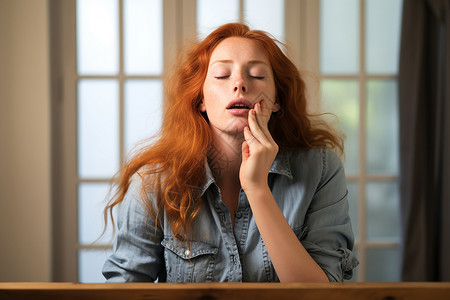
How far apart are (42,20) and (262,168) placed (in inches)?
68.8

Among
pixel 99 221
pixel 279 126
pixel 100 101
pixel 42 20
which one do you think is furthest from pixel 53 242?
pixel 279 126

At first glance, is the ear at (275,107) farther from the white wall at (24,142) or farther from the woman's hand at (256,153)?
the white wall at (24,142)

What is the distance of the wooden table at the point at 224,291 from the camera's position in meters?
0.55

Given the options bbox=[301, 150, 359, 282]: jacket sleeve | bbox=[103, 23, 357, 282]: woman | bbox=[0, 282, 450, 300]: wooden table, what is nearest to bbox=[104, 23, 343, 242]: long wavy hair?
bbox=[103, 23, 357, 282]: woman

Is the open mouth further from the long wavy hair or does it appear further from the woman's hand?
the long wavy hair

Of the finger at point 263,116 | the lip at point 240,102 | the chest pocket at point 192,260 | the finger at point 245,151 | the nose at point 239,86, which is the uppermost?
the nose at point 239,86

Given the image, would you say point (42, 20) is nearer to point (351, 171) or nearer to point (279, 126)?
point (279, 126)

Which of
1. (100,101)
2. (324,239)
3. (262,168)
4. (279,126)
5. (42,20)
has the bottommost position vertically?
(324,239)

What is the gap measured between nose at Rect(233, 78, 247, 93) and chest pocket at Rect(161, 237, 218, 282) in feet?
1.38

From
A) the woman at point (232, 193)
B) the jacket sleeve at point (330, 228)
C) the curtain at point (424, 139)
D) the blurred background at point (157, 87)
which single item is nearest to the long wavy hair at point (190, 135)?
the woman at point (232, 193)

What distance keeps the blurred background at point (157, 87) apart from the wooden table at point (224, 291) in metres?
1.65

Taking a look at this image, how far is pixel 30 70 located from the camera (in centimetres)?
206

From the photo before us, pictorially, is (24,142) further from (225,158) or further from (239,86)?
(239,86)

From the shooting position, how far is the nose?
962mm
